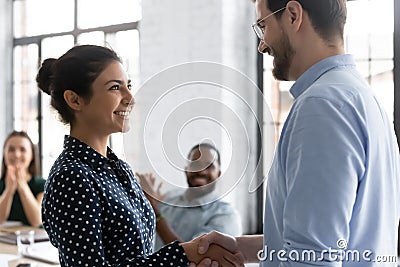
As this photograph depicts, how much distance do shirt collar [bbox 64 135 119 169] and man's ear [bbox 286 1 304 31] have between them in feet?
2.12

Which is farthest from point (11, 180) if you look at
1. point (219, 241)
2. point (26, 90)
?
point (219, 241)

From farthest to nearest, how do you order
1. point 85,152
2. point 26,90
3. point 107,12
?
point 26,90, point 107,12, point 85,152

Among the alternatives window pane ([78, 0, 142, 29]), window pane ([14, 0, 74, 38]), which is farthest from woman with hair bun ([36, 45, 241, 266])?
window pane ([14, 0, 74, 38])

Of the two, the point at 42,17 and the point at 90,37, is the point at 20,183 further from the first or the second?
the point at 42,17

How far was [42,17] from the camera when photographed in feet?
18.1

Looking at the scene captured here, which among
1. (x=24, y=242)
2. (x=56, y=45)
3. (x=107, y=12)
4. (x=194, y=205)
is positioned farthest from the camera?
(x=56, y=45)

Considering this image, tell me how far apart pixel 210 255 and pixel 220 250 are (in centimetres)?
4

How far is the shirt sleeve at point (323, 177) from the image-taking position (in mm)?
991

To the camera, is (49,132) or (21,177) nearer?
(21,177)

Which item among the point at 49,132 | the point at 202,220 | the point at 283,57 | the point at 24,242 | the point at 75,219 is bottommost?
the point at 24,242

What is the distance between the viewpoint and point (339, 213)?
39.2 inches

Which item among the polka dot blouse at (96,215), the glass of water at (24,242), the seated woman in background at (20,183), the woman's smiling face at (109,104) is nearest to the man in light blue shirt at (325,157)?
the polka dot blouse at (96,215)

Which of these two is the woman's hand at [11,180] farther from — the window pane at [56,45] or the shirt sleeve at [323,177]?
the shirt sleeve at [323,177]
